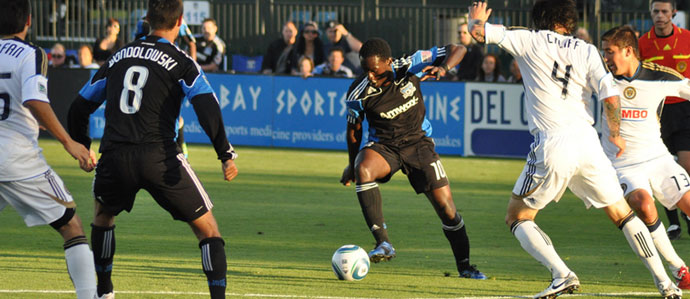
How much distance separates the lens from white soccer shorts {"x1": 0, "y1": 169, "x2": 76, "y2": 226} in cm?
613

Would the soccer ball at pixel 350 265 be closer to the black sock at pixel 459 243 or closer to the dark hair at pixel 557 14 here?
the black sock at pixel 459 243

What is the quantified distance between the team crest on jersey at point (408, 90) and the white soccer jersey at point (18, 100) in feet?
10.9

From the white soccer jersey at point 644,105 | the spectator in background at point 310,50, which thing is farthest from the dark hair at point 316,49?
the white soccer jersey at point 644,105

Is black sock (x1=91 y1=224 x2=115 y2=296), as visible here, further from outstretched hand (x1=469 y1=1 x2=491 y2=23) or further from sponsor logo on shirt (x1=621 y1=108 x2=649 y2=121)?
sponsor logo on shirt (x1=621 y1=108 x2=649 y2=121)

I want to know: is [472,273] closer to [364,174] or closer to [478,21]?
[364,174]

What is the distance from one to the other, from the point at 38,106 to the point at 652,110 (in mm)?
4482

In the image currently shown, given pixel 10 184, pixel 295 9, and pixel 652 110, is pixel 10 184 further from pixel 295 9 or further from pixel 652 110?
pixel 295 9

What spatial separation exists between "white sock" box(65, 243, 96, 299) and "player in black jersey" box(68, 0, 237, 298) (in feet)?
1.41

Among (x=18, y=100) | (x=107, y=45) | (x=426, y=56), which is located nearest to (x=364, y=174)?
(x=426, y=56)

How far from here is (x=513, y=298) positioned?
287 inches

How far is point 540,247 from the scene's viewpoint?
698 centimetres

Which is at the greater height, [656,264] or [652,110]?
[652,110]

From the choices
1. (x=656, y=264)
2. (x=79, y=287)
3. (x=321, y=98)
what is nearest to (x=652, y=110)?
(x=656, y=264)

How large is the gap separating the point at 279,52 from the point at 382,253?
1165cm
